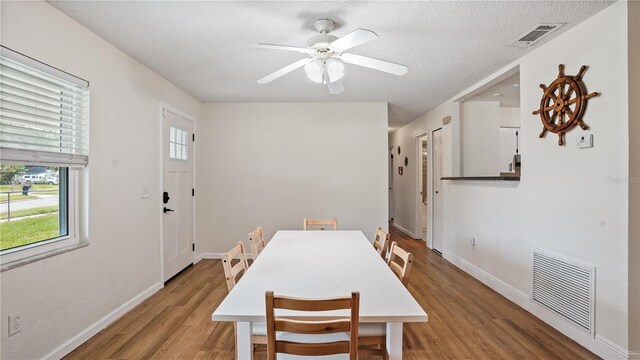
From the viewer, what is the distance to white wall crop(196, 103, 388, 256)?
441cm

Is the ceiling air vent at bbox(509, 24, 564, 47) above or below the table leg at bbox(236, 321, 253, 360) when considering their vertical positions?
above

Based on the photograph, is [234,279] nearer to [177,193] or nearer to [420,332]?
[420,332]

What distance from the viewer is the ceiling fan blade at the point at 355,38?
1.64 metres

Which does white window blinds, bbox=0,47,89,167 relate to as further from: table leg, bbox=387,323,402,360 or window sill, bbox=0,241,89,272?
table leg, bbox=387,323,402,360

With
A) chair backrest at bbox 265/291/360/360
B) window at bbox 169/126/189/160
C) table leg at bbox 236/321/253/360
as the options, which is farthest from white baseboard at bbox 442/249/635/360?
window at bbox 169/126/189/160

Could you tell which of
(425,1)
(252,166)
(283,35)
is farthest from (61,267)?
(425,1)

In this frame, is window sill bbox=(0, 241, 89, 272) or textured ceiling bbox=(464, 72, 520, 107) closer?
window sill bbox=(0, 241, 89, 272)

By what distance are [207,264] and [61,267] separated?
225cm

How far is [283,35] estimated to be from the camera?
2.31 m

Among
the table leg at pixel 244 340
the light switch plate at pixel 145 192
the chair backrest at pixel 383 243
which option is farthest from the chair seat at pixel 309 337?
the light switch plate at pixel 145 192

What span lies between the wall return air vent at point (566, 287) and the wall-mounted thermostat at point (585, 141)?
2.86ft

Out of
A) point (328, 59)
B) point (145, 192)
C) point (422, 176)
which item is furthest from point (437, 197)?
point (145, 192)

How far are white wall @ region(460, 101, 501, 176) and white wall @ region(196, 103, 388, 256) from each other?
1.17 m

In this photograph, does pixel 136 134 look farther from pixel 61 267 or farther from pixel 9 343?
pixel 9 343
